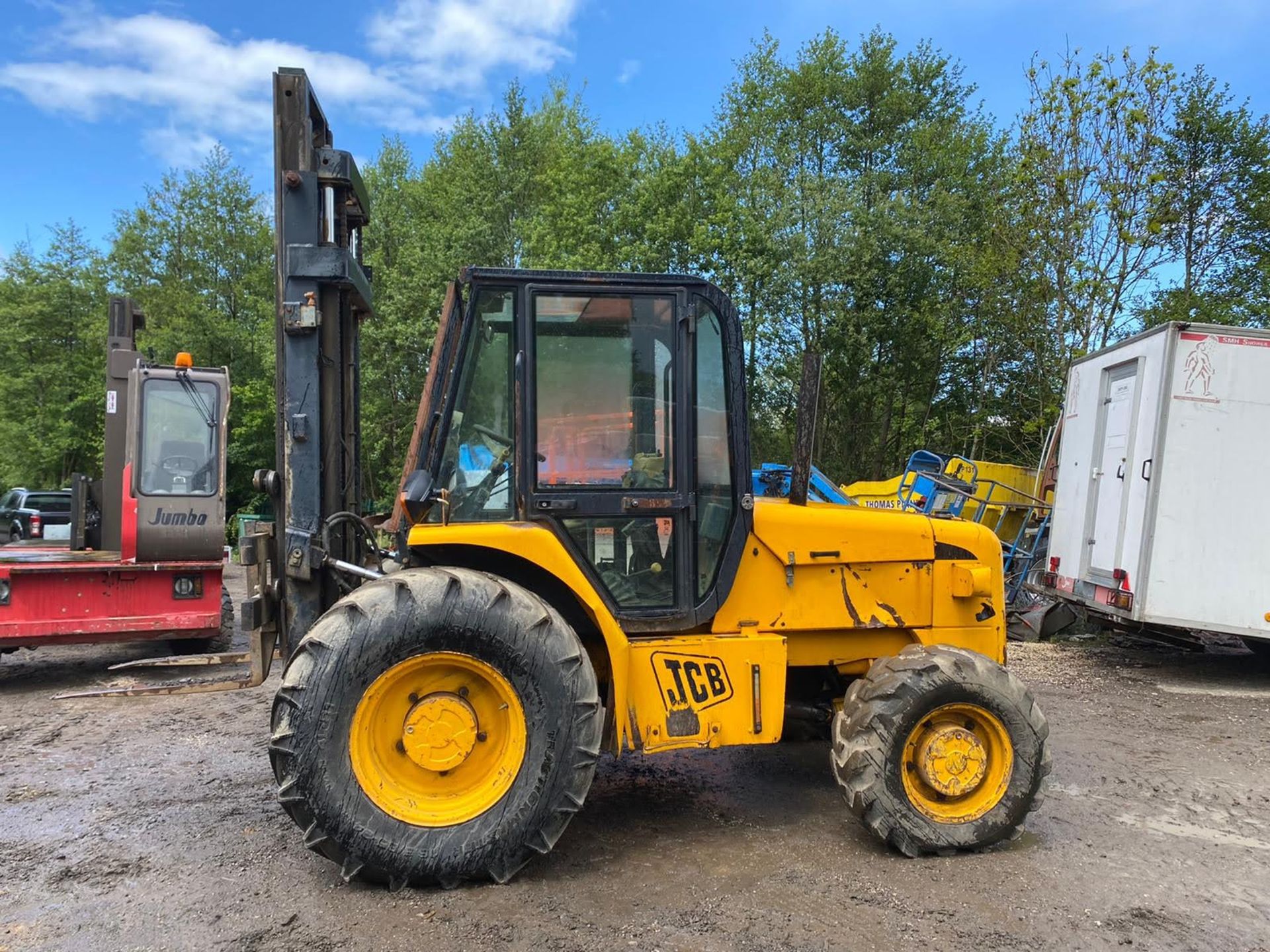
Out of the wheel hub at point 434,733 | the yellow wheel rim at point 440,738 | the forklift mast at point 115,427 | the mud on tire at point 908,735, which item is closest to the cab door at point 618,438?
the yellow wheel rim at point 440,738

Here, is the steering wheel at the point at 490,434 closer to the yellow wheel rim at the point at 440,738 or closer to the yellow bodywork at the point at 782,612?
the yellow bodywork at the point at 782,612

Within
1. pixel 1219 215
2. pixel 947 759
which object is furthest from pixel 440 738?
pixel 1219 215

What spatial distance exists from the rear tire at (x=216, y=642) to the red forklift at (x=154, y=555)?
2 cm

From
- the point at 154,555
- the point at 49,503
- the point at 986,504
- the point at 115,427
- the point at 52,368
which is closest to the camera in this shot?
the point at 154,555

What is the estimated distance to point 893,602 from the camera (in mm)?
4371

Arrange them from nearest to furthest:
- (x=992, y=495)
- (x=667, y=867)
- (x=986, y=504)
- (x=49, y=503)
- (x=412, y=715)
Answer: (x=412, y=715) < (x=667, y=867) < (x=986, y=504) < (x=992, y=495) < (x=49, y=503)

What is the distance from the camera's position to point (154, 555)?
7492 mm

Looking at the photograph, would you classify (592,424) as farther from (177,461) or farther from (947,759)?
(177,461)

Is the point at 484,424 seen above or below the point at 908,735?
above

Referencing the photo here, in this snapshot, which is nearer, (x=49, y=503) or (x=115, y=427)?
(x=115, y=427)

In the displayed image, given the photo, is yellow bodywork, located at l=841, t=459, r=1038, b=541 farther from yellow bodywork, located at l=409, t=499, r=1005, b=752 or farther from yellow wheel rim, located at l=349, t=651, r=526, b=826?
yellow wheel rim, located at l=349, t=651, r=526, b=826

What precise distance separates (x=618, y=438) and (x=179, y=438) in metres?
5.77

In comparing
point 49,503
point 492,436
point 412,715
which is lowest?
point 49,503

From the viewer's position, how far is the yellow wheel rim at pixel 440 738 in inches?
139
